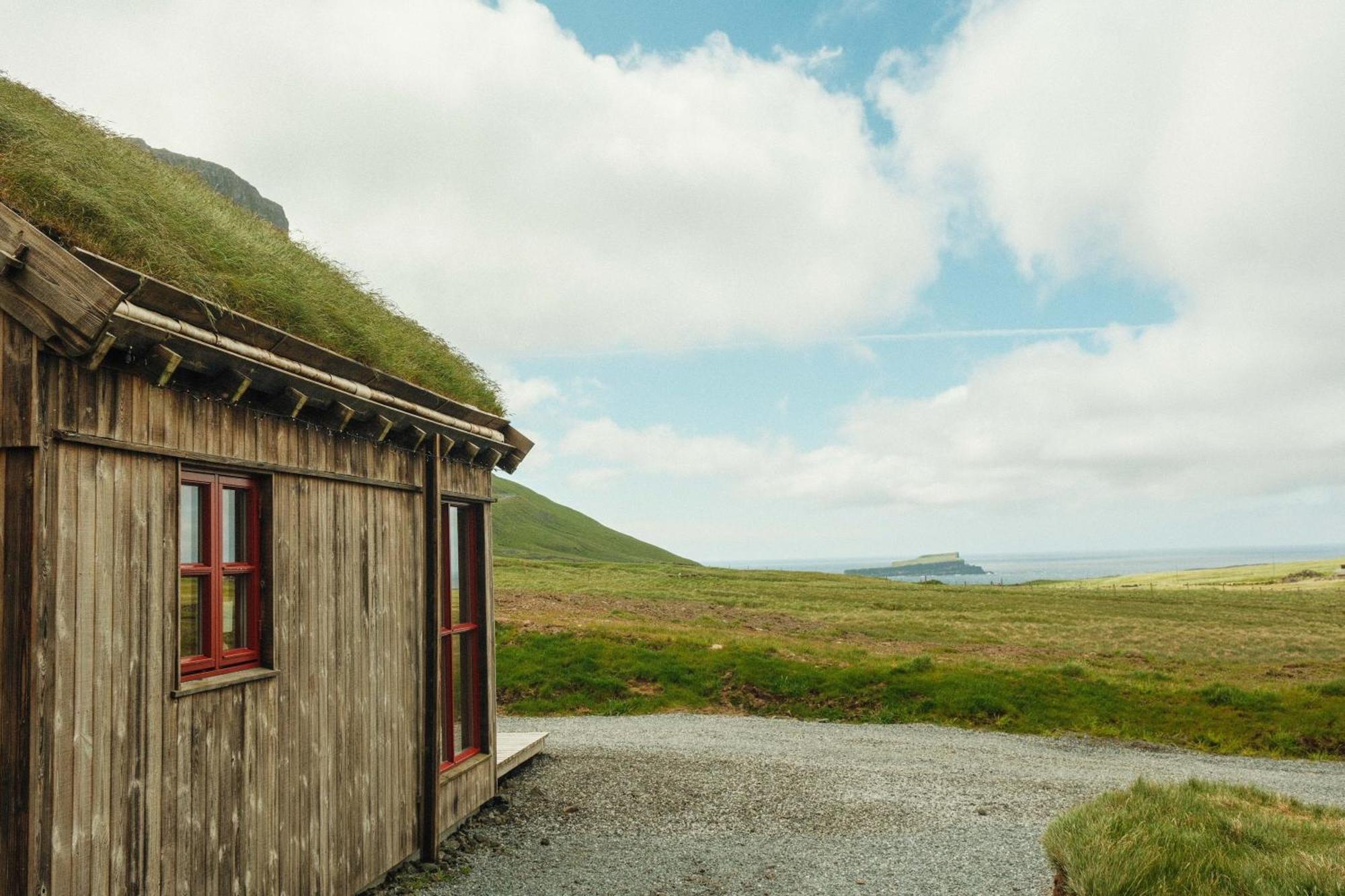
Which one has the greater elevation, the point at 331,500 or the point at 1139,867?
the point at 331,500

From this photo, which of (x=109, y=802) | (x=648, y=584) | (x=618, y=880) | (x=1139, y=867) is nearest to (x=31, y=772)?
(x=109, y=802)

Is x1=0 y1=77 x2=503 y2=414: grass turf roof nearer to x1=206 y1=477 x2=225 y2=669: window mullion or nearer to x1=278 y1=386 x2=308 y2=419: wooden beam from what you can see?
x1=278 y1=386 x2=308 y2=419: wooden beam

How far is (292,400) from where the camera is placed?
25.8 feet

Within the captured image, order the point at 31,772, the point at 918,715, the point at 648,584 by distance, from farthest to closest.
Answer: the point at 648,584, the point at 918,715, the point at 31,772

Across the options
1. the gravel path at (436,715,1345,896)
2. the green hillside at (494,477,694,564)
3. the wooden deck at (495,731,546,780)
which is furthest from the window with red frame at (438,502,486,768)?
the green hillside at (494,477,694,564)

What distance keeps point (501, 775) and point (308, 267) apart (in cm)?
771

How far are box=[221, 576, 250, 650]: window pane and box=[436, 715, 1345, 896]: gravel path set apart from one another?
4.01 m

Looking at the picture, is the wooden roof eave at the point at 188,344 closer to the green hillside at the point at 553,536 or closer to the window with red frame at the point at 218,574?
the window with red frame at the point at 218,574

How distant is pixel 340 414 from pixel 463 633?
482 centimetres

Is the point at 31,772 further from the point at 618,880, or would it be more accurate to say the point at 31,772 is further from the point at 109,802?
the point at 618,880

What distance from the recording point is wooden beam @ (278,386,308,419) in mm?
7814

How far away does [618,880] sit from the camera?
10133 millimetres

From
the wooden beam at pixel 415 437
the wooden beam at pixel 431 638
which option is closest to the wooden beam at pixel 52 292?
the wooden beam at pixel 415 437

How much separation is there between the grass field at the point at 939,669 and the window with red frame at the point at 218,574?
1556 centimetres
